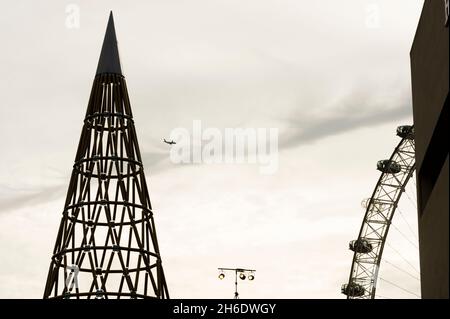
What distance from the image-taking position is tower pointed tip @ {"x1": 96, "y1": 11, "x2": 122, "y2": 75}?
5278cm

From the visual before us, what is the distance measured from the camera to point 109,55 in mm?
53250

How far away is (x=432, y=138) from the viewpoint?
117 ft

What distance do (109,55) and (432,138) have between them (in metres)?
21.6

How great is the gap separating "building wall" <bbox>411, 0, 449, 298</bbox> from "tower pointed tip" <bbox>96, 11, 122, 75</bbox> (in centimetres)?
1724

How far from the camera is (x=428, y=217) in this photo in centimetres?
3575

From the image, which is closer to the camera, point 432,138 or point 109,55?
point 432,138

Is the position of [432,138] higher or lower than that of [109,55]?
lower

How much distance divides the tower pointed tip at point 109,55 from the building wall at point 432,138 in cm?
1724

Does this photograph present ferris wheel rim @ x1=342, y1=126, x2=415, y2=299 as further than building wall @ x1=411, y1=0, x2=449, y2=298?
Yes

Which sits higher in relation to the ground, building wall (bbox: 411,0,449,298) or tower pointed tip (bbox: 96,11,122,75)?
tower pointed tip (bbox: 96,11,122,75)

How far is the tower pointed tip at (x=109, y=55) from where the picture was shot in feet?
173

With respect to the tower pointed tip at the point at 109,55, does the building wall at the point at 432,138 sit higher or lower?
lower
